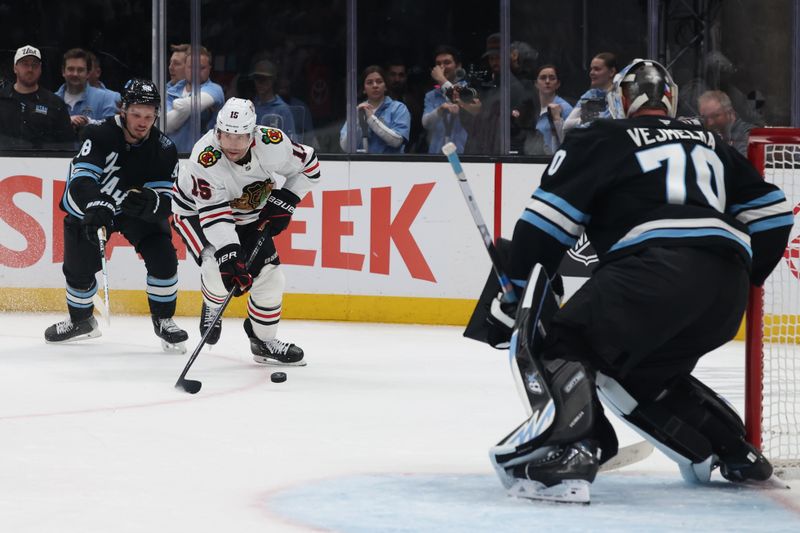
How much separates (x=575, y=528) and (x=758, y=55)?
4.21 metres

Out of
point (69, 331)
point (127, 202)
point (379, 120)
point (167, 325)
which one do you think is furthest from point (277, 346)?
point (379, 120)

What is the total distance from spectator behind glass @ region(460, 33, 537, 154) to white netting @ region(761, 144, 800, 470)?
1924mm

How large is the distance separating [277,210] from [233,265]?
1.24ft

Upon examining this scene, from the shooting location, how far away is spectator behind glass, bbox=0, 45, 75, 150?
23.1ft

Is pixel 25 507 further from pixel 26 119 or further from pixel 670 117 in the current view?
pixel 26 119

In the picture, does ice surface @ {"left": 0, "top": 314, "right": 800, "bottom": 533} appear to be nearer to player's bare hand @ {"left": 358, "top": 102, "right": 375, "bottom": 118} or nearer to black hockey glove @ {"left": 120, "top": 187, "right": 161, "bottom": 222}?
black hockey glove @ {"left": 120, "top": 187, "right": 161, "bottom": 222}

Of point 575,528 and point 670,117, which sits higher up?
point 670,117

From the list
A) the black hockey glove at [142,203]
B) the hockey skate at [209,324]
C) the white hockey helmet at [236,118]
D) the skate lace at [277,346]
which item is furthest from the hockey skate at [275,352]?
the white hockey helmet at [236,118]

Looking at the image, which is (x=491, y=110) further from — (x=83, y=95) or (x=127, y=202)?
(x=83, y=95)

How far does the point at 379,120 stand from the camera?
22.3 feet

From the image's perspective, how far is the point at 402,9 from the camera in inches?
267

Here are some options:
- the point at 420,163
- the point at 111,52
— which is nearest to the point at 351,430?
the point at 420,163

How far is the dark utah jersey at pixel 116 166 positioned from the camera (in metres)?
5.47

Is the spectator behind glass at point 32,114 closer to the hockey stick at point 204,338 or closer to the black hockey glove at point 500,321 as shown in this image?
the hockey stick at point 204,338
